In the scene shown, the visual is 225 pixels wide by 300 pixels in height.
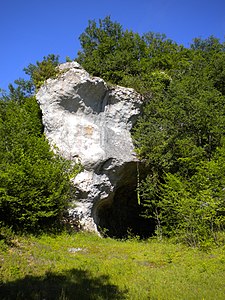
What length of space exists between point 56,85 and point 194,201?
9963 millimetres

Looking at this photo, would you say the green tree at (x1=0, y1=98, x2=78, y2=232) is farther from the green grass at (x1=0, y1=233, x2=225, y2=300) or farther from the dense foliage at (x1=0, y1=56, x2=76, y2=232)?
the green grass at (x1=0, y1=233, x2=225, y2=300)

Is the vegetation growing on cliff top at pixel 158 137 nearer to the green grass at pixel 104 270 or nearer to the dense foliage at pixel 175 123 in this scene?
the dense foliage at pixel 175 123

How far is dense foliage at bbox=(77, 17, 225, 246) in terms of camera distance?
1308 centimetres

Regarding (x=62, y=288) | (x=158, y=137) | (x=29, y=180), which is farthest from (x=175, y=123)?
(x=62, y=288)

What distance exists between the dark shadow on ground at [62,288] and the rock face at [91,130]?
7.15 m

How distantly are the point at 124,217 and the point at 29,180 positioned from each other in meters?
11.5

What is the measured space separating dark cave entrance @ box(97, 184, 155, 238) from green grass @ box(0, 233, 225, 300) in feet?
23.7

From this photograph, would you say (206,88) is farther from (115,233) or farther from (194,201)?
(115,233)

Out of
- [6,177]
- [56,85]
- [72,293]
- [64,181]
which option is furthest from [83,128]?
[72,293]

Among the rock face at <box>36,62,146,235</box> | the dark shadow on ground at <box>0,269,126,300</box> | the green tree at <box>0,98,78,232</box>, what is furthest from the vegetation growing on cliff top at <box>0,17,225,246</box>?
the dark shadow on ground at <box>0,269,126,300</box>

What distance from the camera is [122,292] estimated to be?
706cm

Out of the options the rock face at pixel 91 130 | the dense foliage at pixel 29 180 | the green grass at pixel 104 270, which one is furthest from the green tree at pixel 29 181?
the rock face at pixel 91 130

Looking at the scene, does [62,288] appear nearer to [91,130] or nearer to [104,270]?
[104,270]

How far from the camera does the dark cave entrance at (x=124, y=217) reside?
20109mm
